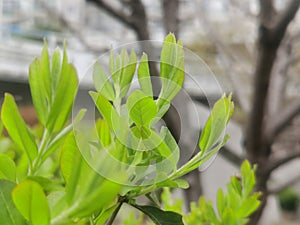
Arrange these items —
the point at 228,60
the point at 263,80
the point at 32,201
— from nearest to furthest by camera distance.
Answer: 1. the point at 32,201
2. the point at 263,80
3. the point at 228,60

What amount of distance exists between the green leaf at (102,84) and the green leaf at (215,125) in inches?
2.0

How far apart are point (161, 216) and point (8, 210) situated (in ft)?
0.26

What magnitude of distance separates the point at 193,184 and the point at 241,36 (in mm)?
3073

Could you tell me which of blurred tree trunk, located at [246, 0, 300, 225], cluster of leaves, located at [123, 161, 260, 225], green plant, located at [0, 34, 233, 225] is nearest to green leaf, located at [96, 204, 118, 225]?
green plant, located at [0, 34, 233, 225]

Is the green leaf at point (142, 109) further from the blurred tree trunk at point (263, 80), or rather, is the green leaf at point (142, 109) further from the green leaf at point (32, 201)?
the blurred tree trunk at point (263, 80)

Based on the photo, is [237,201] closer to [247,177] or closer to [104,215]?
[247,177]

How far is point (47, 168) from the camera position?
42 cm

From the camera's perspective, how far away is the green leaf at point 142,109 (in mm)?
230

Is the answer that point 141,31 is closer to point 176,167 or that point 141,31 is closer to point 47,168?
point 47,168

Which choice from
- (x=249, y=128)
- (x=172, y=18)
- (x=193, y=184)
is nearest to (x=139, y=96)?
(x=193, y=184)

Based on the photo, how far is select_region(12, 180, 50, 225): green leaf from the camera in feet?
0.59

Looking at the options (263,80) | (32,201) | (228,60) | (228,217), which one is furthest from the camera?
(228,60)

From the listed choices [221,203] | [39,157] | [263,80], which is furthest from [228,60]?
A: [39,157]

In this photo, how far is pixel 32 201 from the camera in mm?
183
